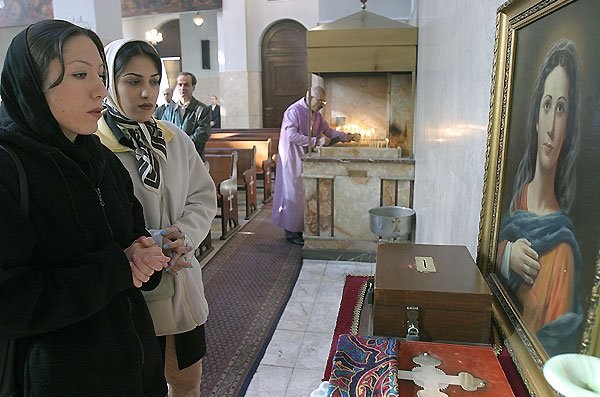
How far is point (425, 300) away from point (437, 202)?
1481mm

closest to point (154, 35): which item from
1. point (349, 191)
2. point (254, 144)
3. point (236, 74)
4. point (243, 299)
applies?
point (236, 74)

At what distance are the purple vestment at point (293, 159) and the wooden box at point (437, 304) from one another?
373 cm

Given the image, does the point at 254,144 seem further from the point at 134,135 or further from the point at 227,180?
the point at 134,135

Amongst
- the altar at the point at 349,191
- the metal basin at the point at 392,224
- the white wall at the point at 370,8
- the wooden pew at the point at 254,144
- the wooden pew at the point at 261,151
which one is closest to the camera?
the metal basin at the point at 392,224

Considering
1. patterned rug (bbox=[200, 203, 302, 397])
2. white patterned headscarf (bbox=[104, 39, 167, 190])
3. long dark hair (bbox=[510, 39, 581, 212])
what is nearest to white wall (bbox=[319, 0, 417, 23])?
patterned rug (bbox=[200, 203, 302, 397])

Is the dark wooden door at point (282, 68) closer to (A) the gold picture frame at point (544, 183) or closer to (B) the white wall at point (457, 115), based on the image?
(B) the white wall at point (457, 115)

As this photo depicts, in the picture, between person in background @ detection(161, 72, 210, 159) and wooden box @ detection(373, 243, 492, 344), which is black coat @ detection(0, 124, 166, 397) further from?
person in background @ detection(161, 72, 210, 159)

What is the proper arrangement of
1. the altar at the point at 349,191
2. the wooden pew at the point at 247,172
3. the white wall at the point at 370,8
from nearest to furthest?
the altar at the point at 349,191
the white wall at the point at 370,8
the wooden pew at the point at 247,172

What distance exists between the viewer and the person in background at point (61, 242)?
1056 mm

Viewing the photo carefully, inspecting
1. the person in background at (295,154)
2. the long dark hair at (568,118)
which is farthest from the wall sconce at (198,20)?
the long dark hair at (568,118)

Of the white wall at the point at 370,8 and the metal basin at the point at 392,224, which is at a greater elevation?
the white wall at the point at 370,8

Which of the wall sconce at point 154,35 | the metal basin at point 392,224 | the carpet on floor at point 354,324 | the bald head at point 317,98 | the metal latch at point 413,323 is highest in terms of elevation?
the wall sconce at point 154,35

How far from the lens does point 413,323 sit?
122 cm

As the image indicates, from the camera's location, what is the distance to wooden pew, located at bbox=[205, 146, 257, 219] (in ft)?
21.2
